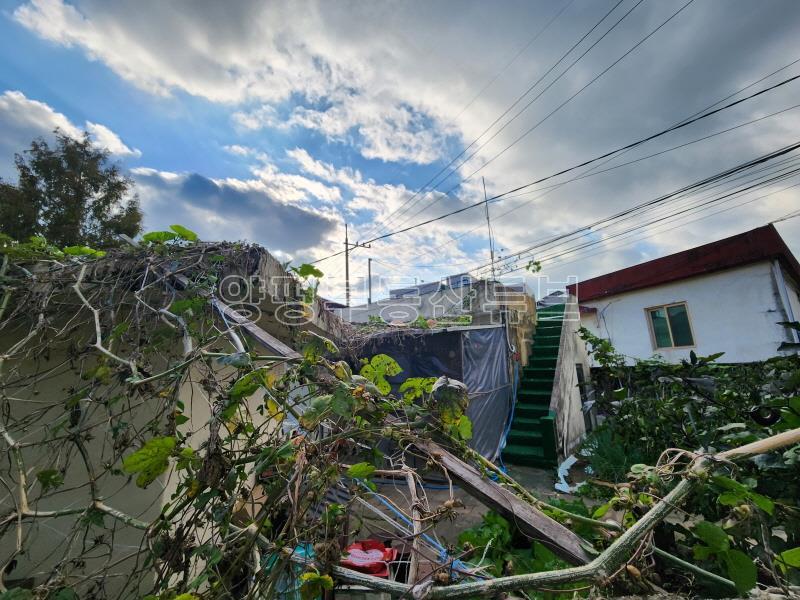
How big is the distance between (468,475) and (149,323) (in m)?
2.00

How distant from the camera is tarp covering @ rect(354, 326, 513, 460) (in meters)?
4.81

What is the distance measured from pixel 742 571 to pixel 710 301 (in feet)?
29.6

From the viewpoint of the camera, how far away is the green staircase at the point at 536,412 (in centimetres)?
469

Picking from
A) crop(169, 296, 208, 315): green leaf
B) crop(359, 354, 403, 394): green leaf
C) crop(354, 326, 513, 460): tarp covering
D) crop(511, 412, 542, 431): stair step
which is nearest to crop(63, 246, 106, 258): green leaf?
crop(169, 296, 208, 315): green leaf

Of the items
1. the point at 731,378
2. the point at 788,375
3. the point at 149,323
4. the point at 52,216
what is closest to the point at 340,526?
the point at 149,323

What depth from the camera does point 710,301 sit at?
7352 millimetres

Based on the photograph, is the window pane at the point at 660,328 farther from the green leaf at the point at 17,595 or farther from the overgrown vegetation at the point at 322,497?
the green leaf at the point at 17,595

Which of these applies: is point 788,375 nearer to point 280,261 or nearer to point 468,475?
point 468,475

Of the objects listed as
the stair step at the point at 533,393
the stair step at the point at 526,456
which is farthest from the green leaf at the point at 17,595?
the stair step at the point at 533,393

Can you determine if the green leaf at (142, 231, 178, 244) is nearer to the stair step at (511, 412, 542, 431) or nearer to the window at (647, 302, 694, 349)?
the stair step at (511, 412, 542, 431)

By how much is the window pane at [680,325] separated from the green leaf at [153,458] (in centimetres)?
1003

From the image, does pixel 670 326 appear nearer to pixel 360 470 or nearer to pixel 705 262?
pixel 705 262

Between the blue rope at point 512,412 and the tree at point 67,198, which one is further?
the tree at point 67,198

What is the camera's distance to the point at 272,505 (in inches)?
29.1
